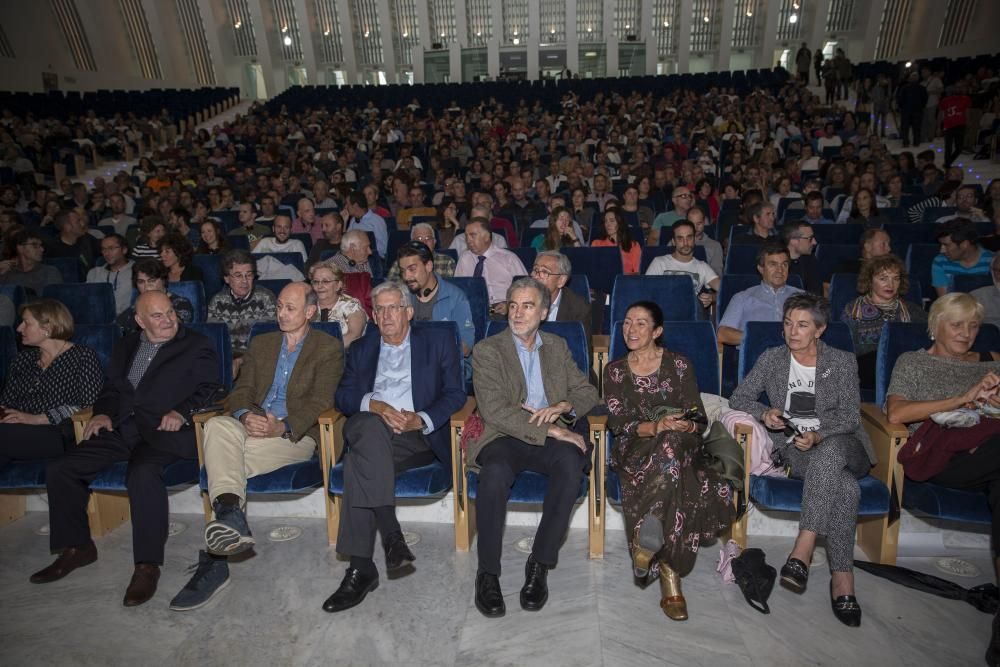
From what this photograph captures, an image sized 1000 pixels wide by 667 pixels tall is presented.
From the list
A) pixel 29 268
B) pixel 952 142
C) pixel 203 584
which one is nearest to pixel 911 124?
pixel 952 142

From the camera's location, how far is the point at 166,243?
4.27 metres

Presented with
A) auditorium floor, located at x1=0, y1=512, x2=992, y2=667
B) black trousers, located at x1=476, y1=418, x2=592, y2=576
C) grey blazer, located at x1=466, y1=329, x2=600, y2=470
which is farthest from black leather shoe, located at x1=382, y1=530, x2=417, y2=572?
Answer: grey blazer, located at x1=466, y1=329, x2=600, y2=470

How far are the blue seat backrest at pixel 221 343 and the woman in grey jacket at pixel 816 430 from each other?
2.08 metres

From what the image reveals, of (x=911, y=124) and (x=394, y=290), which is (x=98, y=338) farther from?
(x=911, y=124)

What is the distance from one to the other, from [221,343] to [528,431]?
57.4 inches

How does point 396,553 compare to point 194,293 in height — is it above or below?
below

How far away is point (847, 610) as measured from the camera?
223cm

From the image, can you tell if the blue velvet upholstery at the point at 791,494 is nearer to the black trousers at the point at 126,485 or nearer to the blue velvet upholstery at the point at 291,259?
the black trousers at the point at 126,485

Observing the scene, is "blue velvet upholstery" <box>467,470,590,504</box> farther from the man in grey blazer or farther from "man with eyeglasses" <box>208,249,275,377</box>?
"man with eyeglasses" <box>208,249,275,377</box>

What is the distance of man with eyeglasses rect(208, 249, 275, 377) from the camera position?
11.5 ft

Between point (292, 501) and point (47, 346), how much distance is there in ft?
3.88

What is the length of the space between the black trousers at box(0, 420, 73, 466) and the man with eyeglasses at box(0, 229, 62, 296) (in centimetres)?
190

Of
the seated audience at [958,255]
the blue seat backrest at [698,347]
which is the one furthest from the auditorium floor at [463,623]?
the seated audience at [958,255]

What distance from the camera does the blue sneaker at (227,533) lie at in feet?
7.66
